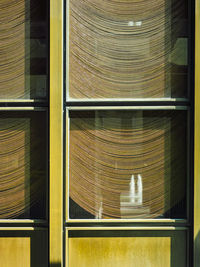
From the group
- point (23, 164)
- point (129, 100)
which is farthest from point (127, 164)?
point (23, 164)

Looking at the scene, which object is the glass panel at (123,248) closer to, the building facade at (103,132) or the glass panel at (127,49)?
the building facade at (103,132)

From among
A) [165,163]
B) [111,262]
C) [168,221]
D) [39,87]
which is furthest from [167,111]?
[111,262]

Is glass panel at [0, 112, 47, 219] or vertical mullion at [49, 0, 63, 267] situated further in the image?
glass panel at [0, 112, 47, 219]

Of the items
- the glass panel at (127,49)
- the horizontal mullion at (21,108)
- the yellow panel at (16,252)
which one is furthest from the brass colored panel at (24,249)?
the glass panel at (127,49)

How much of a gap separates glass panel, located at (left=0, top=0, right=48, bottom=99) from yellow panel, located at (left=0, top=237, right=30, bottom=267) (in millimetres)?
1873

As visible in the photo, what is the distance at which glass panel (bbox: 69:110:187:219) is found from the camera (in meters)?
4.55

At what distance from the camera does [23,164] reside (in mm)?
4598

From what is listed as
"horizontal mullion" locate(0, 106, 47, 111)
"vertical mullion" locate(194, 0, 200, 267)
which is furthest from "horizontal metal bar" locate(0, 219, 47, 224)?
"vertical mullion" locate(194, 0, 200, 267)

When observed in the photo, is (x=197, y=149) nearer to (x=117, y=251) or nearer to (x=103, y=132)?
(x=103, y=132)

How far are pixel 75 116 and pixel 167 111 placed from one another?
1.19 meters

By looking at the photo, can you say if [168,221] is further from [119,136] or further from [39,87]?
[39,87]

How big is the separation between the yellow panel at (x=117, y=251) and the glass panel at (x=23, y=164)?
2.15 feet

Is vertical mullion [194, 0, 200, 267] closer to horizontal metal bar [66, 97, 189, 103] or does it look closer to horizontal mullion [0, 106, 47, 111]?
horizontal metal bar [66, 97, 189, 103]

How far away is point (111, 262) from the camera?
4.48m
